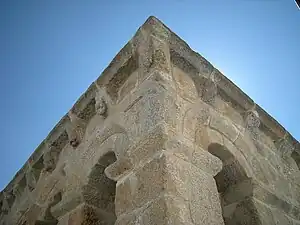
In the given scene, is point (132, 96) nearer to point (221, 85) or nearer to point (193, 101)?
point (193, 101)

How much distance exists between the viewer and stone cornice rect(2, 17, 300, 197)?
9.73 ft

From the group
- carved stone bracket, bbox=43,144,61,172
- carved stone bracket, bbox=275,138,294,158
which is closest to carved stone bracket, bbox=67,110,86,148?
carved stone bracket, bbox=43,144,61,172

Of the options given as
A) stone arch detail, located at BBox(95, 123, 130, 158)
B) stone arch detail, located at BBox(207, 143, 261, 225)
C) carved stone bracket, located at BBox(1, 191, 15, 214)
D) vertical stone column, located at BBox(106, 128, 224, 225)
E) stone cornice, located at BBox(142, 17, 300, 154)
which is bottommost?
vertical stone column, located at BBox(106, 128, 224, 225)

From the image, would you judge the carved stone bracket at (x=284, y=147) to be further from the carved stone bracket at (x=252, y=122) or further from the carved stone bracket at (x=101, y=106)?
the carved stone bracket at (x=101, y=106)

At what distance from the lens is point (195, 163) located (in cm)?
220

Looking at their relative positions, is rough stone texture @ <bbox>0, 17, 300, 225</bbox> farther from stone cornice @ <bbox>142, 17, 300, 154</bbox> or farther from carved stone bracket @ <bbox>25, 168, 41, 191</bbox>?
carved stone bracket @ <bbox>25, 168, 41, 191</bbox>

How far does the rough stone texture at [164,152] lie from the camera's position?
2.04 m

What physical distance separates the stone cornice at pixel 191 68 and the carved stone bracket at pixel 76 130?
2.7 inches

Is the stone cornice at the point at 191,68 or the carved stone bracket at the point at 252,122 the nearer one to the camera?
the stone cornice at the point at 191,68

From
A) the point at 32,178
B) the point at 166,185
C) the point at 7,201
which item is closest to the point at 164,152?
Answer: the point at 166,185

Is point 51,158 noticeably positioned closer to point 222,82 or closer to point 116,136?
point 116,136

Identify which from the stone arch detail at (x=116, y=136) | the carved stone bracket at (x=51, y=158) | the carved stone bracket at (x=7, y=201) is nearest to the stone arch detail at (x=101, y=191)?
the stone arch detail at (x=116, y=136)

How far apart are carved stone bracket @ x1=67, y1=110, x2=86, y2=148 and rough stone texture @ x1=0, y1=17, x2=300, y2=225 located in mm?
13

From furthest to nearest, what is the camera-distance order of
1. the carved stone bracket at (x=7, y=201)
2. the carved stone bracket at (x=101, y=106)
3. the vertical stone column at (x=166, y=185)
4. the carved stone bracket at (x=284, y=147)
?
the carved stone bracket at (x=7, y=201)
the carved stone bracket at (x=284, y=147)
the carved stone bracket at (x=101, y=106)
the vertical stone column at (x=166, y=185)
